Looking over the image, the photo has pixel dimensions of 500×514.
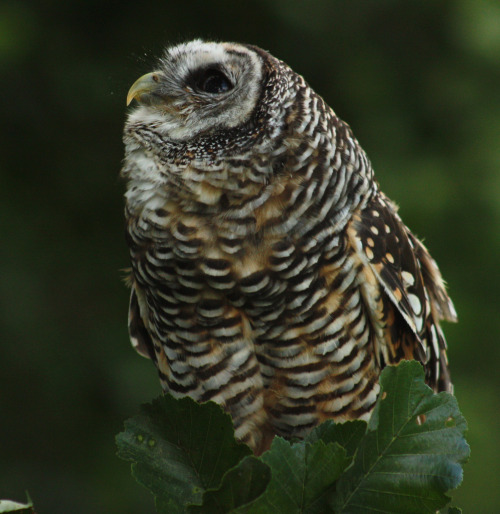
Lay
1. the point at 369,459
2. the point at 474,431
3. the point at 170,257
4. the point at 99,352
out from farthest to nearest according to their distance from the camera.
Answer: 1. the point at 99,352
2. the point at 474,431
3. the point at 170,257
4. the point at 369,459

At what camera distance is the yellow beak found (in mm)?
2023

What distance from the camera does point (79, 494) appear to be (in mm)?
3703

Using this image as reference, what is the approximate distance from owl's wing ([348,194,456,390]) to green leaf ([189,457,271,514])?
50.2 inches

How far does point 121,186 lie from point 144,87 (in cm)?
157

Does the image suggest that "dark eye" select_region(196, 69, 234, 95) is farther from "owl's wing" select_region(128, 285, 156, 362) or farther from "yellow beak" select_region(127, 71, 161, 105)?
"owl's wing" select_region(128, 285, 156, 362)

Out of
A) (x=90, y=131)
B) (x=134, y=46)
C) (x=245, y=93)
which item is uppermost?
(x=245, y=93)

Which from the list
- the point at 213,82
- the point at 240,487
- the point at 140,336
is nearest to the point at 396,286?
the point at 213,82

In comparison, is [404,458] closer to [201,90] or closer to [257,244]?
[257,244]

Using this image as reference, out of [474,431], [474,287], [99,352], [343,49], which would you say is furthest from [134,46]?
[474,431]

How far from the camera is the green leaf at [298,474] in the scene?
29.6 inches

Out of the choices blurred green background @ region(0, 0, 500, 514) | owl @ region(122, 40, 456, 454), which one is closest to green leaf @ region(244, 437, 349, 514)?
owl @ region(122, 40, 456, 454)

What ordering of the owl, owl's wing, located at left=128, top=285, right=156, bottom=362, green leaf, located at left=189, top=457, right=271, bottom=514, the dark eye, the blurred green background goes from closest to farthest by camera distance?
green leaf, located at left=189, top=457, right=271, bottom=514 < the owl < the dark eye < owl's wing, located at left=128, top=285, right=156, bottom=362 < the blurred green background

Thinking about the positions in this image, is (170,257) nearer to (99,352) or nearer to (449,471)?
(449,471)

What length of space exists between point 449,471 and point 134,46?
10.0 ft
